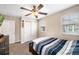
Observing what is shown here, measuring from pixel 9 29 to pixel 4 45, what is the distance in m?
0.22

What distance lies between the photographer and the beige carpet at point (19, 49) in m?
1.29

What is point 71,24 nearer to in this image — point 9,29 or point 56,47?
point 56,47

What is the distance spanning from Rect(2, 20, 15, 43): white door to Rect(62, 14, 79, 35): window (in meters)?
0.64

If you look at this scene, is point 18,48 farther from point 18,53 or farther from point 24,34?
point 24,34

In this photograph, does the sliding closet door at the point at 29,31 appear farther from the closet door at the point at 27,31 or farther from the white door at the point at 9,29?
the white door at the point at 9,29

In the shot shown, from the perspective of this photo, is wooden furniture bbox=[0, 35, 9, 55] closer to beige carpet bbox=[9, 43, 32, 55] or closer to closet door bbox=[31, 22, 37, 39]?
beige carpet bbox=[9, 43, 32, 55]

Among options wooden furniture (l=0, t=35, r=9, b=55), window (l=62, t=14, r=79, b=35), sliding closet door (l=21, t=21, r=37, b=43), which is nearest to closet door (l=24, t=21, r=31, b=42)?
sliding closet door (l=21, t=21, r=37, b=43)

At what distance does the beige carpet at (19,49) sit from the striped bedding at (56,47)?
10 cm

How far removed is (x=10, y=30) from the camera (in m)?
1.29

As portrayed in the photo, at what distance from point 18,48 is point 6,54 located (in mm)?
175

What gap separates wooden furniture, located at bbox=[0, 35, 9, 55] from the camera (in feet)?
4.25
